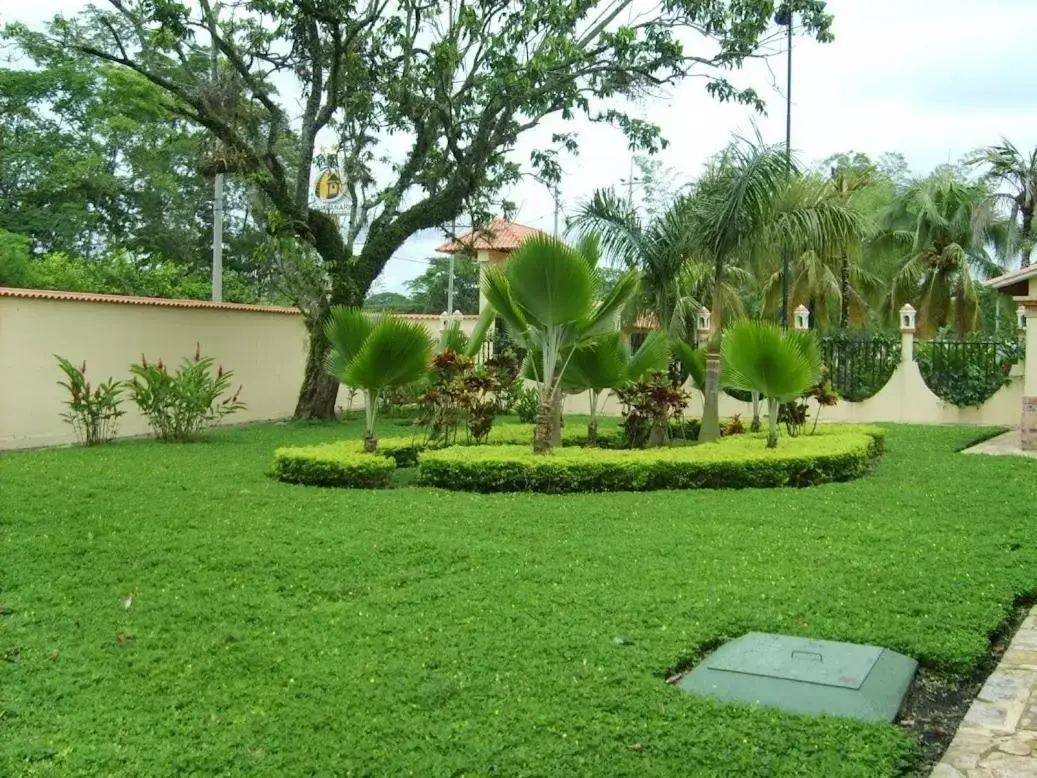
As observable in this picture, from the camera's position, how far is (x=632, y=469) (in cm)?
881

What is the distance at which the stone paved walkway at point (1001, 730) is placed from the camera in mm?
3307

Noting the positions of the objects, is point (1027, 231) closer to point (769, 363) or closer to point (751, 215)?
point (751, 215)

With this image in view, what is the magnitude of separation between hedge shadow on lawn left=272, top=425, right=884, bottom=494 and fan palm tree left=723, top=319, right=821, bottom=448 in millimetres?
615

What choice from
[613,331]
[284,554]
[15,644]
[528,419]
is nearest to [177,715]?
[15,644]

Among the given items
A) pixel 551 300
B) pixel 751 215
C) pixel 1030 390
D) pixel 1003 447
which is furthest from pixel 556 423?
pixel 1030 390

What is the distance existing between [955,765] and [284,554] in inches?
155

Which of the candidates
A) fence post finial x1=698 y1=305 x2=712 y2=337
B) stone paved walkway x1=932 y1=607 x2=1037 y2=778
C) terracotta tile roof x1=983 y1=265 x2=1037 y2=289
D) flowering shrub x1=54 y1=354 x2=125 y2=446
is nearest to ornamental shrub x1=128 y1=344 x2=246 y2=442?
flowering shrub x1=54 y1=354 x2=125 y2=446

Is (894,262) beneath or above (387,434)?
above

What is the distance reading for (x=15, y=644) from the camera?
4.48 metres

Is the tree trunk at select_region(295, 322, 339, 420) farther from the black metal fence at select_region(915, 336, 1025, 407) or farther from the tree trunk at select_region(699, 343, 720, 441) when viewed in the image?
the black metal fence at select_region(915, 336, 1025, 407)

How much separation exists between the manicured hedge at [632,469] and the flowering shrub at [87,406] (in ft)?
15.0

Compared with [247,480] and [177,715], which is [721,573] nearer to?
[177,715]

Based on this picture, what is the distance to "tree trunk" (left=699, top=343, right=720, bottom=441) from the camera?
35.6 feet

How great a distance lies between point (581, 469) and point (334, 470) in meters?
2.22
